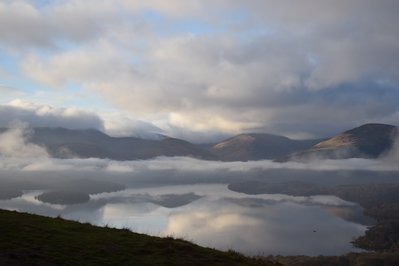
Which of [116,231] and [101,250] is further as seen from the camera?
[116,231]

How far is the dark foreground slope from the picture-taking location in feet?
74.1

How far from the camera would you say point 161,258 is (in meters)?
24.8

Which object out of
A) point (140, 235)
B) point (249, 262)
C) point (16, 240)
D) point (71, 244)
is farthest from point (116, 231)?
point (249, 262)

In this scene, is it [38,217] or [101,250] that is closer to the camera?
[101,250]

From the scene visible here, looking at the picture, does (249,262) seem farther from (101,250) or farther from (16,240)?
(16,240)

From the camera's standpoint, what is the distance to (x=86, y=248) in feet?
81.7

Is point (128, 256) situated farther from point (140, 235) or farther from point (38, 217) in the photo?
point (38, 217)

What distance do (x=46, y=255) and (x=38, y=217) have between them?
35.7 ft

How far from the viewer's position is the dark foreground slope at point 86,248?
22.6m

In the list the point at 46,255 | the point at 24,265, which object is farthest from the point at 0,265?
the point at 46,255

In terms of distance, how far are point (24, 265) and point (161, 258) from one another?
7.33 meters

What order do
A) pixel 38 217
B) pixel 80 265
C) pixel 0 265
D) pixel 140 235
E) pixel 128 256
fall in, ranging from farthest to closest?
pixel 38 217
pixel 140 235
pixel 128 256
pixel 80 265
pixel 0 265

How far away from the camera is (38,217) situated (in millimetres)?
32781

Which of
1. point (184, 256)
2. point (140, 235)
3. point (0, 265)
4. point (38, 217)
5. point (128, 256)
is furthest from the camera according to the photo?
point (38, 217)
